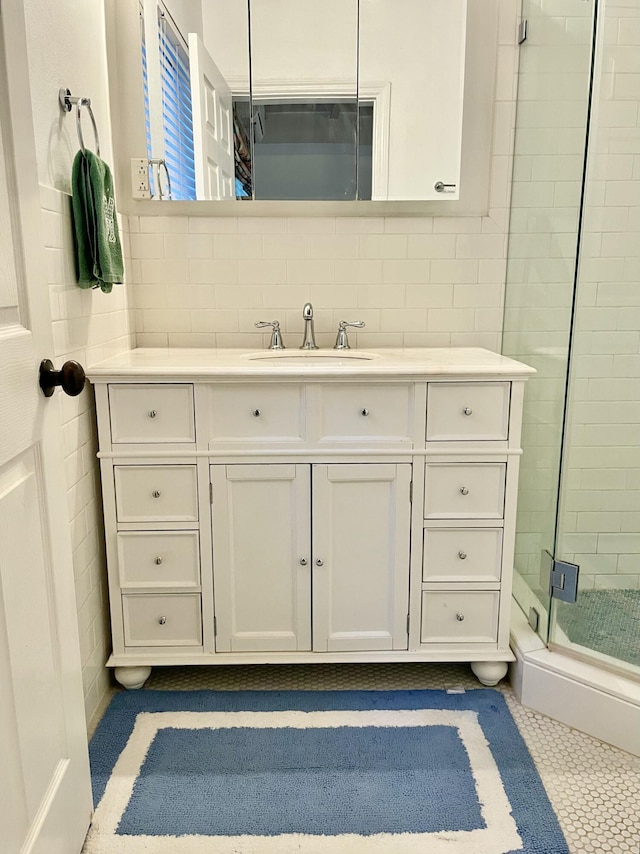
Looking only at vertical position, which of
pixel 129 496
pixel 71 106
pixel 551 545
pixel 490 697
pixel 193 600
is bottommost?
pixel 490 697

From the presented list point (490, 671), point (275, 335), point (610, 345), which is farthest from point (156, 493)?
point (610, 345)

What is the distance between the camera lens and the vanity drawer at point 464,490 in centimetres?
175

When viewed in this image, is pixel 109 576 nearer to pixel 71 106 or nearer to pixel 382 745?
pixel 382 745

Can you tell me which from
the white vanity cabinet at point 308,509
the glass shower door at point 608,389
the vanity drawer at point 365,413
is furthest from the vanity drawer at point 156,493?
the glass shower door at point 608,389

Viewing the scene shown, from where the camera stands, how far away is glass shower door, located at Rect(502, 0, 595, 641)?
1.76 metres

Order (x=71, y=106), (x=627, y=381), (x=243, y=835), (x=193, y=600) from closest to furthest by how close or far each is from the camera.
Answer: (x=243, y=835) < (x=71, y=106) < (x=193, y=600) < (x=627, y=381)

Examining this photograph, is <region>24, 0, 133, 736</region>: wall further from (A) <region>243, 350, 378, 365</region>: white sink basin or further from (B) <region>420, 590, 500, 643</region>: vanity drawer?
(B) <region>420, 590, 500, 643</region>: vanity drawer

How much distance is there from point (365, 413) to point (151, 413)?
545mm

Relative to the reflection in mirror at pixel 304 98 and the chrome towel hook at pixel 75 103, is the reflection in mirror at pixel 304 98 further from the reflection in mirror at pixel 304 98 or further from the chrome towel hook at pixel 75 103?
the chrome towel hook at pixel 75 103

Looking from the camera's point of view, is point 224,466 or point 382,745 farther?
point 224,466

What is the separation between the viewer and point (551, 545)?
186 cm

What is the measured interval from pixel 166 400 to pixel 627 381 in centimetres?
140

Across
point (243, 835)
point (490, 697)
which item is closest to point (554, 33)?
point (490, 697)

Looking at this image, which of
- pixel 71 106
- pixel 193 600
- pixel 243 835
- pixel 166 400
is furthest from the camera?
pixel 193 600
